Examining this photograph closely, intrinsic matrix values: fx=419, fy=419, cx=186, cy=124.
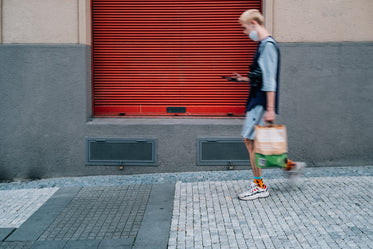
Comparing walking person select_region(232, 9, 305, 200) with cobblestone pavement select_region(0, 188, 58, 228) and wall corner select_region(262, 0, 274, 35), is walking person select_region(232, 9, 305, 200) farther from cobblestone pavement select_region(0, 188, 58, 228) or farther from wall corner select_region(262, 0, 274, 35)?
cobblestone pavement select_region(0, 188, 58, 228)

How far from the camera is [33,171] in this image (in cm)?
725

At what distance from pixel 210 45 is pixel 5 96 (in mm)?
3671

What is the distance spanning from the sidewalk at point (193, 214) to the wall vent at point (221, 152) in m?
0.45

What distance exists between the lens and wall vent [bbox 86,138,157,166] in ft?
23.5

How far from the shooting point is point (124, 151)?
718cm

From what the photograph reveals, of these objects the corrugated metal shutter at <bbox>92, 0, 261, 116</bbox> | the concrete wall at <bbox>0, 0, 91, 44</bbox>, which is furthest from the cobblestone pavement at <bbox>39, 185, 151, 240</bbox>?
the concrete wall at <bbox>0, 0, 91, 44</bbox>

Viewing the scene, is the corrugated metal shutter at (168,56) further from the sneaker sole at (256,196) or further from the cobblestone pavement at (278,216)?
the sneaker sole at (256,196)

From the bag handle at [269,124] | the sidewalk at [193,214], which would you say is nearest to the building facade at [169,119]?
the sidewalk at [193,214]

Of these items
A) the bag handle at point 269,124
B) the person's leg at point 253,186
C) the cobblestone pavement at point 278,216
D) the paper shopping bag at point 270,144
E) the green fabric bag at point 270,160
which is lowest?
the cobblestone pavement at point 278,216

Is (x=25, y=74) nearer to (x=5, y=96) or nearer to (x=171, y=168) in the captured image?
(x=5, y=96)

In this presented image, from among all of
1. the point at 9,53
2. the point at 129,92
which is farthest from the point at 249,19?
the point at 9,53

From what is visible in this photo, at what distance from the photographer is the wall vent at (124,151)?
7.16 m

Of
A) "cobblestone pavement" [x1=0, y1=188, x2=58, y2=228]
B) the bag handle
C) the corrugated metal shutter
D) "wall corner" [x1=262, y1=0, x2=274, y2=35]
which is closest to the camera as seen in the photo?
the bag handle

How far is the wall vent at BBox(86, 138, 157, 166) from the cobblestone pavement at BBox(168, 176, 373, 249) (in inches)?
46.2
